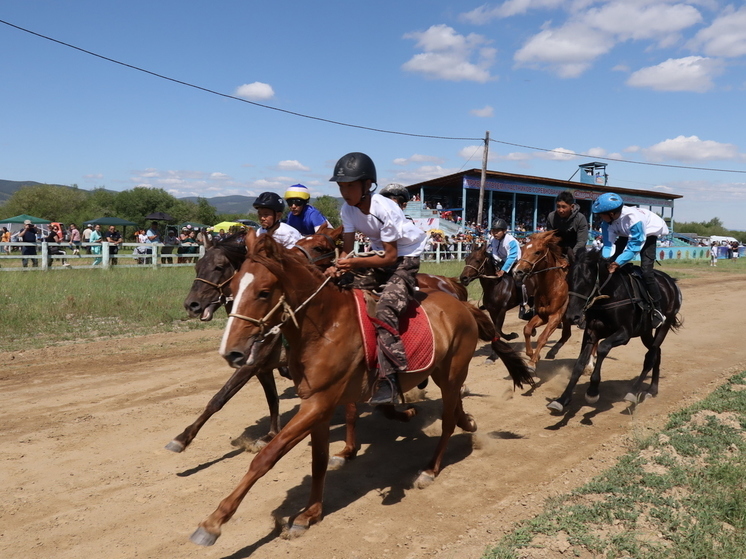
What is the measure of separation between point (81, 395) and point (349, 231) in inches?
184

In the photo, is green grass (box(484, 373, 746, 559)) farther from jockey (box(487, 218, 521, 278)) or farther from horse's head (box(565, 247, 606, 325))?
jockey (box(487, 218, 521, 278))

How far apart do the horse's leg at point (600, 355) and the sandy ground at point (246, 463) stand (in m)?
0.28

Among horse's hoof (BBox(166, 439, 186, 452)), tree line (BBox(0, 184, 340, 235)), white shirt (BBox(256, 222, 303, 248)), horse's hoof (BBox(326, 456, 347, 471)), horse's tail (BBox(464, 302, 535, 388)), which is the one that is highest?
tree line (BBox(0, 184, 340, 235))

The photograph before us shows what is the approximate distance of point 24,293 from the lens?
13.6 m

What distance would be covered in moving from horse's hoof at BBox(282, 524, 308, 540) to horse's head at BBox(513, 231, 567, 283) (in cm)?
602

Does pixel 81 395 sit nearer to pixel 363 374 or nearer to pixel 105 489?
pixel 105 489

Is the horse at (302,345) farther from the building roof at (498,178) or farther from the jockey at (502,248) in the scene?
the building roof at (498,178)

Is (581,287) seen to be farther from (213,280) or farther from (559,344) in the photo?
(213,280)

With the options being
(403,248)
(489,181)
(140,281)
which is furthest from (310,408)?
(489,181)

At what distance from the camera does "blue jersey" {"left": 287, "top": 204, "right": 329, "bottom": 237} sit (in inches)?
303

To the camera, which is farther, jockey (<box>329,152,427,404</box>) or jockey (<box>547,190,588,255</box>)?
jockey (<box>547,190,588,255</box>)

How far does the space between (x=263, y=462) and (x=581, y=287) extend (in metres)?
5.25

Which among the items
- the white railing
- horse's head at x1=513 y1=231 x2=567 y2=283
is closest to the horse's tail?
horse's head at x1=513 y1=231 x2=567 y2=283

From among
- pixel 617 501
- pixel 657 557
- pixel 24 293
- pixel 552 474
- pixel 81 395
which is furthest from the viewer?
pixel 24 293
